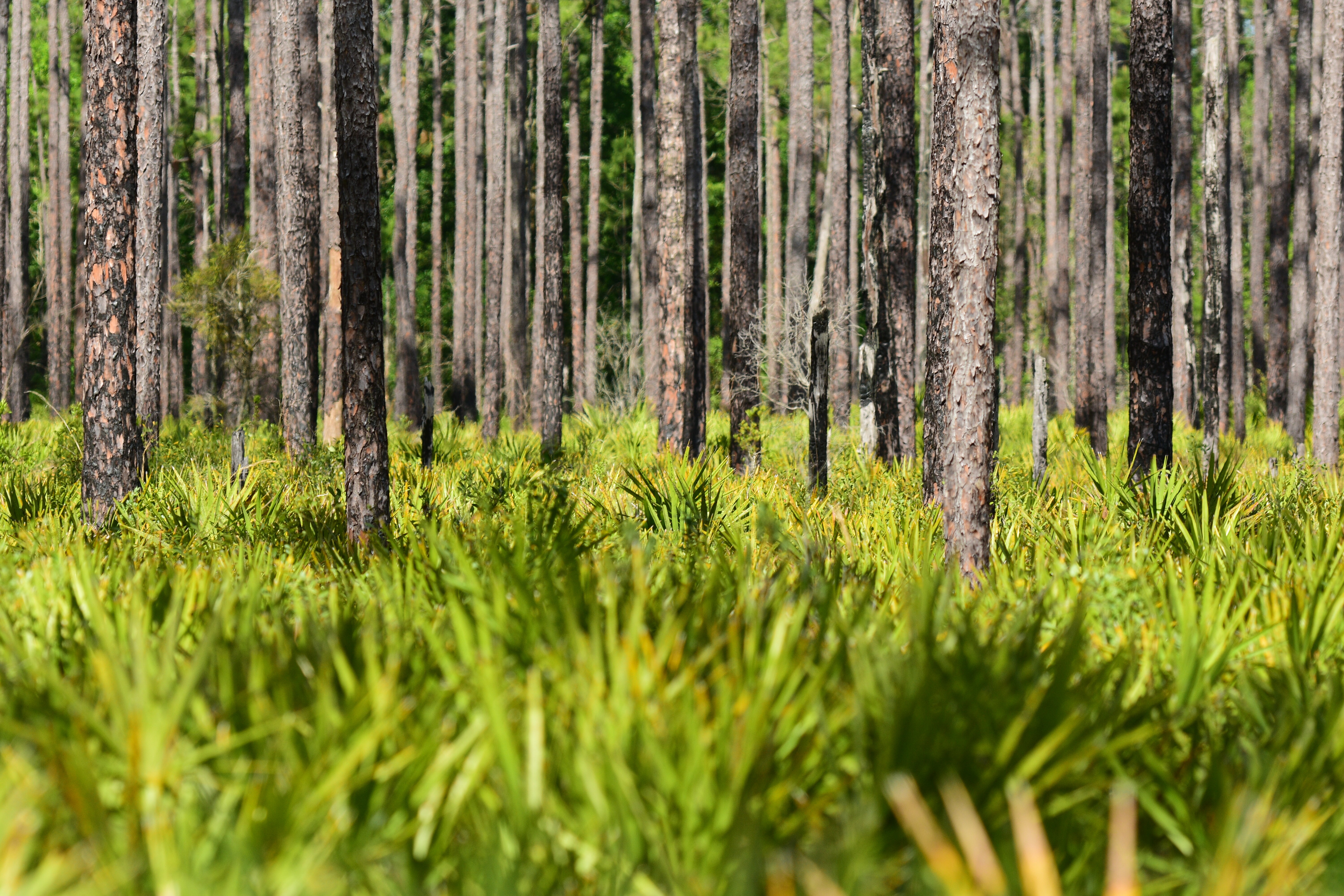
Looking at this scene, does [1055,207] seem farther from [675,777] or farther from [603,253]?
[675,777]

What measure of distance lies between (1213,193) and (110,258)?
45.5ft

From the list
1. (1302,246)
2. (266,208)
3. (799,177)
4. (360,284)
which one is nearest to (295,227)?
(266,208)

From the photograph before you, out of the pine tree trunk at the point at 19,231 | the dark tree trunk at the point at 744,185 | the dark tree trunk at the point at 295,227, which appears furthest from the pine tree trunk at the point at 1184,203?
the pine tree trunk at the point at 19,231

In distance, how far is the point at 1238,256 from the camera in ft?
89.0

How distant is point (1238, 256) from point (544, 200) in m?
19.0

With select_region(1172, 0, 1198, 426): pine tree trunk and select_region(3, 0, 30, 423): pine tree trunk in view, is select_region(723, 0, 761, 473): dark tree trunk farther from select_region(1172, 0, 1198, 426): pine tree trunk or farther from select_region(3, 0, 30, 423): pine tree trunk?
select_region(3, 0, 30, 423): pine tree trunk

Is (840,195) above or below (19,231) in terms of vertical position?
below

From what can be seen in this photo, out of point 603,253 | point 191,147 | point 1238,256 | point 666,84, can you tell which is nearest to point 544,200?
point 666,84

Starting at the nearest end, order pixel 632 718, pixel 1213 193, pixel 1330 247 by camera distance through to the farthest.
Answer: pixel 632 718
pixel 1330 247
pixel 1213 193

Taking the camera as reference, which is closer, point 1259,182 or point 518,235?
point 1259,182

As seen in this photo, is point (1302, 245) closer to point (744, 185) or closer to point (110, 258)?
point (744, 185)

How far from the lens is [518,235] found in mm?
26328

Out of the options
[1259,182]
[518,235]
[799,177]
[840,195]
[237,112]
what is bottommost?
[799,177]

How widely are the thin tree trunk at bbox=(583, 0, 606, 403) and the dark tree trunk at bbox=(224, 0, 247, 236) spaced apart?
9209 millimetres
